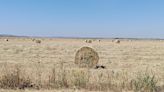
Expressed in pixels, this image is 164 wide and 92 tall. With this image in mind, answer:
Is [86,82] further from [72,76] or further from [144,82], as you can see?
[144,82]

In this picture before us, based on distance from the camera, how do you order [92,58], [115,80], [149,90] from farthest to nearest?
[92,58] → [115,80] → [149,90]

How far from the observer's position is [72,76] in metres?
13.0

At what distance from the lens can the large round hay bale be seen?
2120cm

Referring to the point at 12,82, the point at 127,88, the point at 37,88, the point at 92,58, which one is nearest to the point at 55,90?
the point at 37,88

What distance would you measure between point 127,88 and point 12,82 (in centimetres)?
363

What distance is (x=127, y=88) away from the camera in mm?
12125

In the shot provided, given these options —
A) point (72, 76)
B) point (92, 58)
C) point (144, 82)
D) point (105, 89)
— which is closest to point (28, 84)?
point (72, 76)

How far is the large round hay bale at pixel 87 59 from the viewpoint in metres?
21.2

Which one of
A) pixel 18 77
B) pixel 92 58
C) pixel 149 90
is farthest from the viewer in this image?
pixel 92 58

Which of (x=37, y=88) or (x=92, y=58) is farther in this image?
(x=92, y=58)

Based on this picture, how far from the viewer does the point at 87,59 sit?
21688mm

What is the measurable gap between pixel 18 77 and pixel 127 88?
3.48 metres

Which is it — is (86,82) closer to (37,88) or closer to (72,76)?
(72,76)

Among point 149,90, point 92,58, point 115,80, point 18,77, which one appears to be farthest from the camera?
point 92,58
